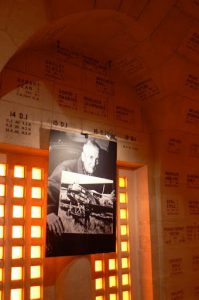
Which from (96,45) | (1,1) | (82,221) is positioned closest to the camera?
(1,1)

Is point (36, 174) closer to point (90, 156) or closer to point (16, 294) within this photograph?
point (90, 156)

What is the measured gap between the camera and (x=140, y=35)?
9.71 feet

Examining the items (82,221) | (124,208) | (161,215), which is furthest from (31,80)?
(161,215)

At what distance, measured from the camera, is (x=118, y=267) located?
3.15 m

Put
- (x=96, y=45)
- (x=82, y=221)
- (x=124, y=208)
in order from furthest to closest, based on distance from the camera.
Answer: (x=124, y=208)
(x=96, y=45)
(x=82, y=221)

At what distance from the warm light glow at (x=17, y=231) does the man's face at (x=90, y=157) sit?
68 centimetres

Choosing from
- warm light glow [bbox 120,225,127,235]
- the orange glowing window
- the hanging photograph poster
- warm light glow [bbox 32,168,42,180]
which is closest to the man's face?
the hanging photograph poster

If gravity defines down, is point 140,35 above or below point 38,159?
above

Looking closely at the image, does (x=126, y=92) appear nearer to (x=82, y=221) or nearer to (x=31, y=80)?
(x=31, y=80)

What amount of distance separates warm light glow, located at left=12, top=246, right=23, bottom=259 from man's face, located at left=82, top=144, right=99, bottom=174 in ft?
2.58

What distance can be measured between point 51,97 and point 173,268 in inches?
74.2

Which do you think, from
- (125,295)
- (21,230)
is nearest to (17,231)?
(21,230)

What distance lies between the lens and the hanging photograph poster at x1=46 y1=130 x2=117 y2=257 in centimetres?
266

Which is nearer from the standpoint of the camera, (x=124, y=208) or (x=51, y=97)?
(x=51, y=97)
